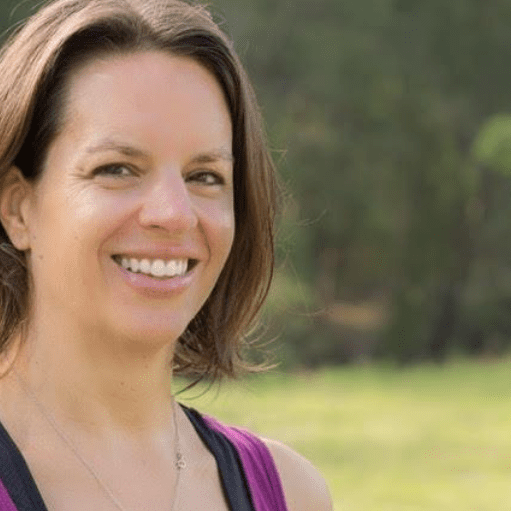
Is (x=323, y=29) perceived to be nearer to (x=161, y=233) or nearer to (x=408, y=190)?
(x=408, y=190)

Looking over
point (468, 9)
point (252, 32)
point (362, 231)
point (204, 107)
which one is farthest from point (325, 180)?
point (204, 107)

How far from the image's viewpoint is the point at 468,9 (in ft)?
71.1

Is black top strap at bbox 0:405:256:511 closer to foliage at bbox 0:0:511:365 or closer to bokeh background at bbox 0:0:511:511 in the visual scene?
bokeh background at bbox 0:0:511:511

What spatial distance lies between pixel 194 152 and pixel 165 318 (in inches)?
7.9

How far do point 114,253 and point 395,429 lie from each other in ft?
37.2

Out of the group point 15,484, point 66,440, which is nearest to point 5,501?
point 15,484

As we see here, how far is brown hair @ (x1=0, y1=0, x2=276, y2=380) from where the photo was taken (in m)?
1.57

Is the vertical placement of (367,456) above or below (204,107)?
below

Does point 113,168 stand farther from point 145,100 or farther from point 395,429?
point 395,429

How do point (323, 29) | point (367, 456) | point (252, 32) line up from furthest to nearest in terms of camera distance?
point (323, 29) → point (252, 32) → point (367, 456)

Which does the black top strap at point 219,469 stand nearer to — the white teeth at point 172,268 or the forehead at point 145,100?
the white teeth at point 172,268

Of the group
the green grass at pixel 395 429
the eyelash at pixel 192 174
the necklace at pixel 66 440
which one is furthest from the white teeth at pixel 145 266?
the green grass at pixel 395 429

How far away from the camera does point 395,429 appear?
41.4 ft

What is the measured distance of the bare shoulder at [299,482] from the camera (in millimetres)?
1764
